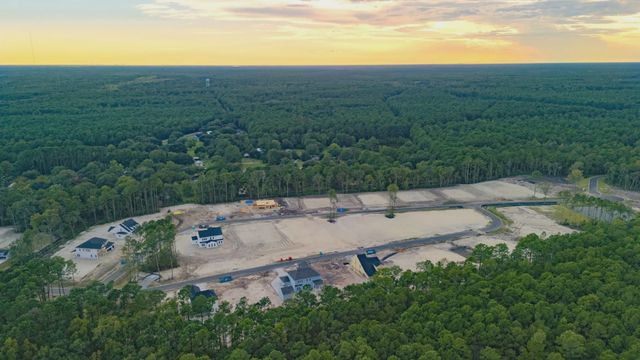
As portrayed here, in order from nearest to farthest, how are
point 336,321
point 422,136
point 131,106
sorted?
point 336,321 → point 422,136 → point 131,106

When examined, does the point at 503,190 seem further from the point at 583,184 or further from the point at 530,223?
the point at 530,223

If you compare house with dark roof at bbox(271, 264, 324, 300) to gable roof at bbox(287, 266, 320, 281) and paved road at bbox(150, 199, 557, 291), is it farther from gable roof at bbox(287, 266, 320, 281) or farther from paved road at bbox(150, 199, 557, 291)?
paved road at bbox(150, 199, 557, 291)

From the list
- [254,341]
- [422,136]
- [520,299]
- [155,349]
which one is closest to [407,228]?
[520,299]

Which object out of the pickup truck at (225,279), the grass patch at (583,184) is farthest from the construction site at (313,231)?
the grass patch at (583,184)

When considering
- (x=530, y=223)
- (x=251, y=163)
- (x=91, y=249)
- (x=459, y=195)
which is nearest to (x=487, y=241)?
(x=530, y=223)

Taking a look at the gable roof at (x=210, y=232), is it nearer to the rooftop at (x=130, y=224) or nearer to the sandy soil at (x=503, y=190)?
the rooftop at (x=130, y=224)

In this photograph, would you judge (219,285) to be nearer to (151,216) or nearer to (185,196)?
(151,216)
